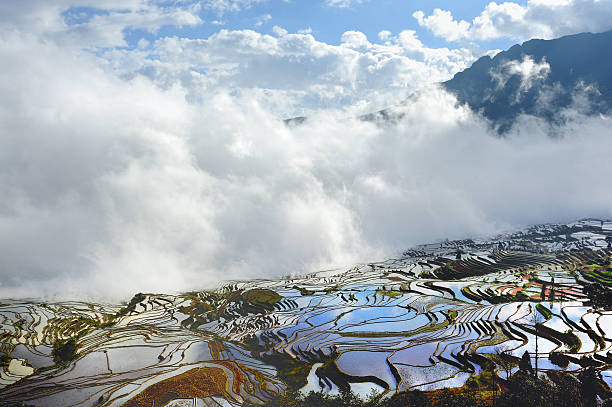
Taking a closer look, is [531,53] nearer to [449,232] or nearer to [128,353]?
[449,232]

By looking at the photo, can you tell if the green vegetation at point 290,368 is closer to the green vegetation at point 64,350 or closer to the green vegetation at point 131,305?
the green vegetation at point 64,350

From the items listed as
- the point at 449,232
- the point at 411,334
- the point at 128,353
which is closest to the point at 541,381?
the point at 411,334

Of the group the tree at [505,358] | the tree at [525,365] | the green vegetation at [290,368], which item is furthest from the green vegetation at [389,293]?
the tree at [525,365]

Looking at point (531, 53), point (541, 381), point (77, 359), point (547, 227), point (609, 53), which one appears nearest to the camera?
point (541, 381)

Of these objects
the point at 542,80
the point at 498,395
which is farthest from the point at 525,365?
the point at 542,80

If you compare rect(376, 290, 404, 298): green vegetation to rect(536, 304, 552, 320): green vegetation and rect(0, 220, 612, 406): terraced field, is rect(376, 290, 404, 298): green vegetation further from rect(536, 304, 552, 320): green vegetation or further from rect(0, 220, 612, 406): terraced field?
rect(536, 304, 552, 320): green vegetation

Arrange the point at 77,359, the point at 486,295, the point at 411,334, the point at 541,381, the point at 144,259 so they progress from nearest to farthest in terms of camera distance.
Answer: the point at 541,381 → the point at 77,359 → the point at 411,334 → the point at 486,295 → the point at 144,259

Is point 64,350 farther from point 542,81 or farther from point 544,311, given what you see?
point 542,81
